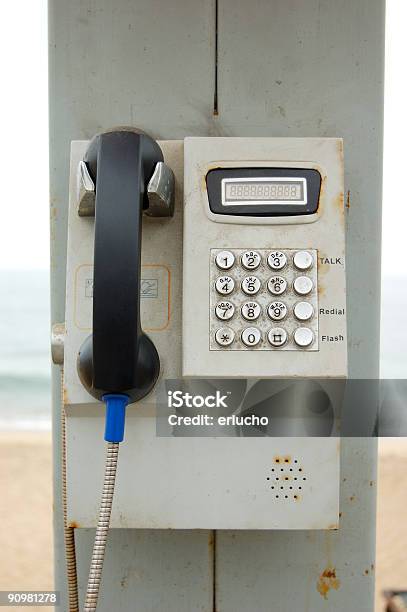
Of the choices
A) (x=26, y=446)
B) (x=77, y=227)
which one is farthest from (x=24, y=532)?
(x=77, y=227)

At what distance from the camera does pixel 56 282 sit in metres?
1.01

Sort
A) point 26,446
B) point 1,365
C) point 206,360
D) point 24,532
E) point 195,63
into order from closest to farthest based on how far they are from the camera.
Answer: point 206,360
point 195,63
point 24,532
point 26,446
point 1,365

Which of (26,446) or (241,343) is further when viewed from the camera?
(26,446)

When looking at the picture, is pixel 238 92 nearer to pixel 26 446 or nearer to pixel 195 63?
Result: pixel 195 63

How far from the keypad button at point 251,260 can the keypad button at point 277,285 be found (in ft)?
0.08

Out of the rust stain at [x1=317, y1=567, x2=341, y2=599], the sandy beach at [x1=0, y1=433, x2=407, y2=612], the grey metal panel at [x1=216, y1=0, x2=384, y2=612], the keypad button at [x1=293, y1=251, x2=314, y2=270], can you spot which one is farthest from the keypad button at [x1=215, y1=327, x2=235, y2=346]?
the sandy beach at [x1=0, y1=433, x2=407, y2=612]

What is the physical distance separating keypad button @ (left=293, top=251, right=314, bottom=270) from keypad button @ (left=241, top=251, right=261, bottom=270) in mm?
42

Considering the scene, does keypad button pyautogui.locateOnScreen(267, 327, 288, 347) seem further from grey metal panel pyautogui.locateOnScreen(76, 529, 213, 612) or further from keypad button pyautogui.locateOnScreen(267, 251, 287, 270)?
grey metal panel pyautogui.locateOnScreen(76, 529, 213, 612)

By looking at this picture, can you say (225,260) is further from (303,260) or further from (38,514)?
(38,514)

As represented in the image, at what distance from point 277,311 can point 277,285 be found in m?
0.03

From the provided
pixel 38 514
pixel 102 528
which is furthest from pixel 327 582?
pixel 38 514

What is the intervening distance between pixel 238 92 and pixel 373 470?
21.4 inches

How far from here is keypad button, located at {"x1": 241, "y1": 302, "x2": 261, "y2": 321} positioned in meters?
0.83

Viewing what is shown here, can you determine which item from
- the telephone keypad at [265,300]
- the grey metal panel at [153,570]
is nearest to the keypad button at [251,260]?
the telephone keypad at [265,300]
